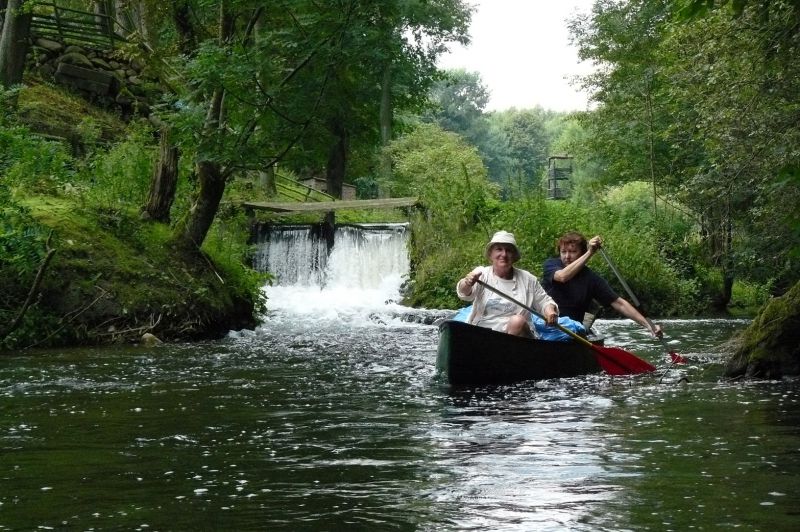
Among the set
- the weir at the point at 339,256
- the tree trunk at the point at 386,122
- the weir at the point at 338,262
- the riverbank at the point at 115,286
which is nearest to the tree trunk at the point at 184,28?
the riverbank at the point at 115,286

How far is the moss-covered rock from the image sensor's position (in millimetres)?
8773

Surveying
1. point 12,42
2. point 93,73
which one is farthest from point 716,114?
point 93,73

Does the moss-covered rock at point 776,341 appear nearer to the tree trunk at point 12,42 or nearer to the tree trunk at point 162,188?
the tree trunk at point 162,188

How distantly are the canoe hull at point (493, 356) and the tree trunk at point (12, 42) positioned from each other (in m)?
16.4

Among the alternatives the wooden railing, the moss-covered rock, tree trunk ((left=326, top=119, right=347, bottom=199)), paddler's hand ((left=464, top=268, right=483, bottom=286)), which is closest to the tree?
the moss-covered rock

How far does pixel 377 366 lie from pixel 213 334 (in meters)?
4.37

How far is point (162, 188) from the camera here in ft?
49.7

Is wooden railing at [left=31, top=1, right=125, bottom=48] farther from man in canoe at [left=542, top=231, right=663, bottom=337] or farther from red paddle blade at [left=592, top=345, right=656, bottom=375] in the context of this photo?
red paddle blade at [left=592, top=345, right=656, bottom=375]

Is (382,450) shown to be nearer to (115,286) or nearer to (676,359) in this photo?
(676,359)

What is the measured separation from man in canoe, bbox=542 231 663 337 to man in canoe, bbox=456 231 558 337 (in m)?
0.86

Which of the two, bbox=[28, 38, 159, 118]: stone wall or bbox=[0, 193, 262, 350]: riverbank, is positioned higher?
bbox=[28, 38, 159, 118]: stone wall

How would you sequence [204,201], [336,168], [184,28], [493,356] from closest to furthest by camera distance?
[493,356] → [204,201] → [184,28] → [336,168]

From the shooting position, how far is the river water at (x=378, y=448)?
13.7ft

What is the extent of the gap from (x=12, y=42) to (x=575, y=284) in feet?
54.2
